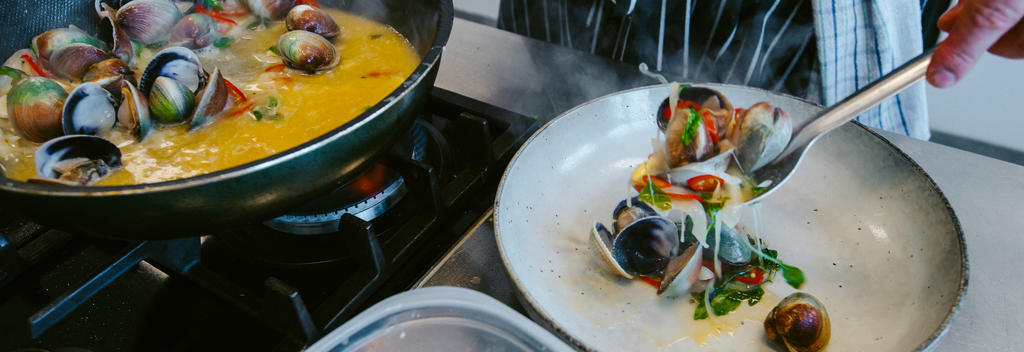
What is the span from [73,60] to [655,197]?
1132mm

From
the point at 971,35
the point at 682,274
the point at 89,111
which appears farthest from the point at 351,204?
the point at 971,35

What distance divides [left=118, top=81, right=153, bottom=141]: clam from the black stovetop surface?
0.20m

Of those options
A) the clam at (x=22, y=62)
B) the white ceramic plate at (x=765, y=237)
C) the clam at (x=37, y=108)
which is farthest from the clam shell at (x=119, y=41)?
the white ceramic plate at (x=765, y=237)

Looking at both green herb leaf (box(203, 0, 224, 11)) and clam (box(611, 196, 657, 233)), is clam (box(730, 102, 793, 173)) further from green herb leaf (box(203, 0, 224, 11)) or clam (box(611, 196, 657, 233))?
green herb leaf (box(203, 0, 224, 11))

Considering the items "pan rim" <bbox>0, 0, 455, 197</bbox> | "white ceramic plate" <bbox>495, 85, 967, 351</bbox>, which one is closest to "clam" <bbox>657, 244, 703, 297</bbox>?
"white ceramic plate" <bbox>495, 85, 967, 351</bbox>

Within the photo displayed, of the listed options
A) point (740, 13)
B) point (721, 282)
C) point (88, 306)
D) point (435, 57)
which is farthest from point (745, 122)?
point (88, 306)

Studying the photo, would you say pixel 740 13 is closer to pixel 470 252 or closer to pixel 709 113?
pixel 709 113

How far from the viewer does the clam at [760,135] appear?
90 centimetres

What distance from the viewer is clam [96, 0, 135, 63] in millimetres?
1221

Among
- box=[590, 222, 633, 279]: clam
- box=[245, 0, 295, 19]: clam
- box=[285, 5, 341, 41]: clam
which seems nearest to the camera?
box=[590, 222, 633, 279]: clam

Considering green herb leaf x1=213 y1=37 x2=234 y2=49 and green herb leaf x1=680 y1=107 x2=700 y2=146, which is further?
green herb leaf x1=213 y1=37 x2=234 y2=49

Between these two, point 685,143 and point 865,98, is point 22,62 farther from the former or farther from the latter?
point 865,98

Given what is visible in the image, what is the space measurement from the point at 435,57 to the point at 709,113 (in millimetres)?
469

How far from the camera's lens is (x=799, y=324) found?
2.58 ft
